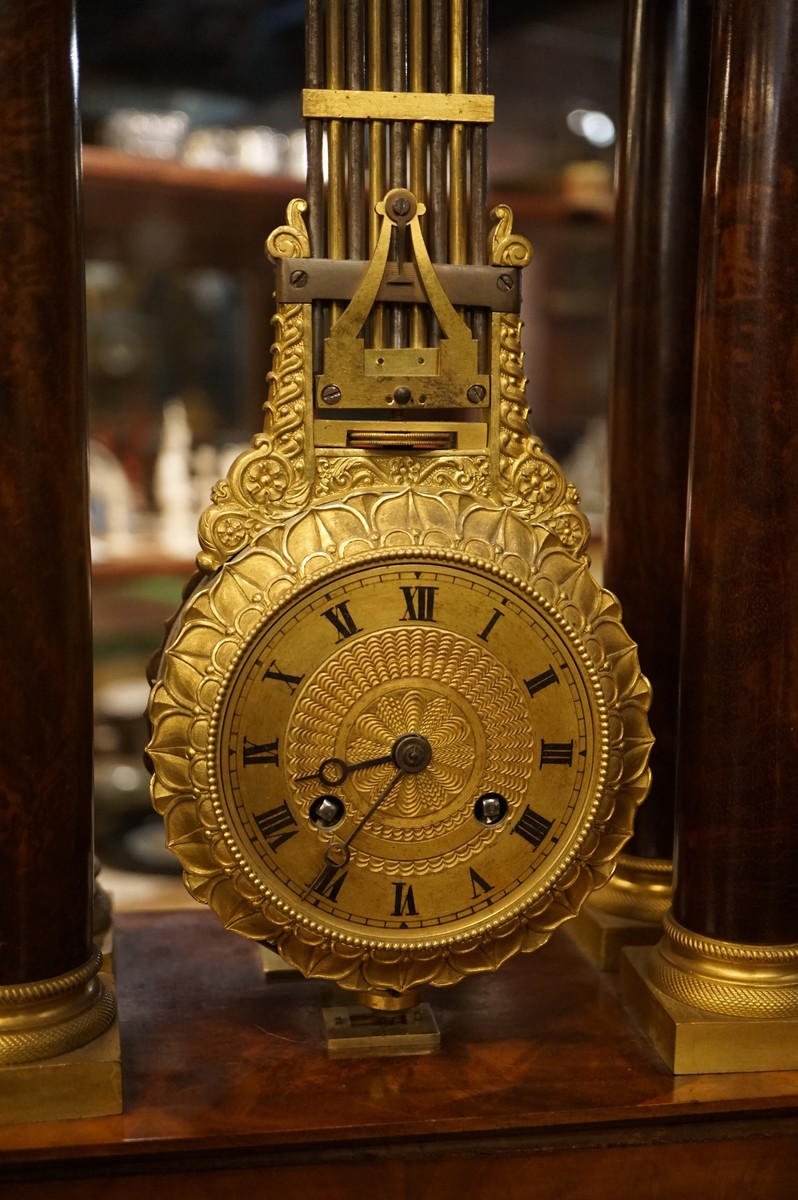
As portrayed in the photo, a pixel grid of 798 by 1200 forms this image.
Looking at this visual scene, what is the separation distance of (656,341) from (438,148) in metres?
0.43

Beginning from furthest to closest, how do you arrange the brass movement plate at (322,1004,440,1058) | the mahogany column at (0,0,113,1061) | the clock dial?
1. the brass movement plate at (322,1004,440,1058)
2. the clock dial
3. the mahogany column at (0,0,113,1061)

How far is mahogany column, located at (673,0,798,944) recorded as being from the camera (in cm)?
141

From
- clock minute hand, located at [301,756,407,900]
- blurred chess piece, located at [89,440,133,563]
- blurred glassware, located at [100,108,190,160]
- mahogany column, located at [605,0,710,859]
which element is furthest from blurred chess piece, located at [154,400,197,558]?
clock minute hand, located at [301,756,407,900]

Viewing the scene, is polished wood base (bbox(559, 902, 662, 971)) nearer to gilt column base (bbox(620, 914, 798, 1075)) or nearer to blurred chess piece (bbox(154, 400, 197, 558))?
gilt column base (bbox(620, 914, 798, 1075))

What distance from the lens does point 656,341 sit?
69.0 inches

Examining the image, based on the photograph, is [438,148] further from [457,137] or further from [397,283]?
[397,283]

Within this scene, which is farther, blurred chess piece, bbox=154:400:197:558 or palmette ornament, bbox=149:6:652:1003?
blurred chess piece, bbox=154:400:197:558

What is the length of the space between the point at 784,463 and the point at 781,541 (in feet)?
0.28

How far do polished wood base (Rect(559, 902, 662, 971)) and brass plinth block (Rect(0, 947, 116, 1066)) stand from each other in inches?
25.8

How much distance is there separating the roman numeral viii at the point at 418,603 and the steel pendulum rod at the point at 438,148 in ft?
0.95

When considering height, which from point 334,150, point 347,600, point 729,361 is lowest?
point 347,600

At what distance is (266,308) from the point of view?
10.7 feet

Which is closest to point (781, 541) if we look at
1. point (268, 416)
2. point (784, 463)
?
point (784, 463)

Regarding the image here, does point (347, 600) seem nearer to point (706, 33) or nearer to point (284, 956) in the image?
point (284, 956)
